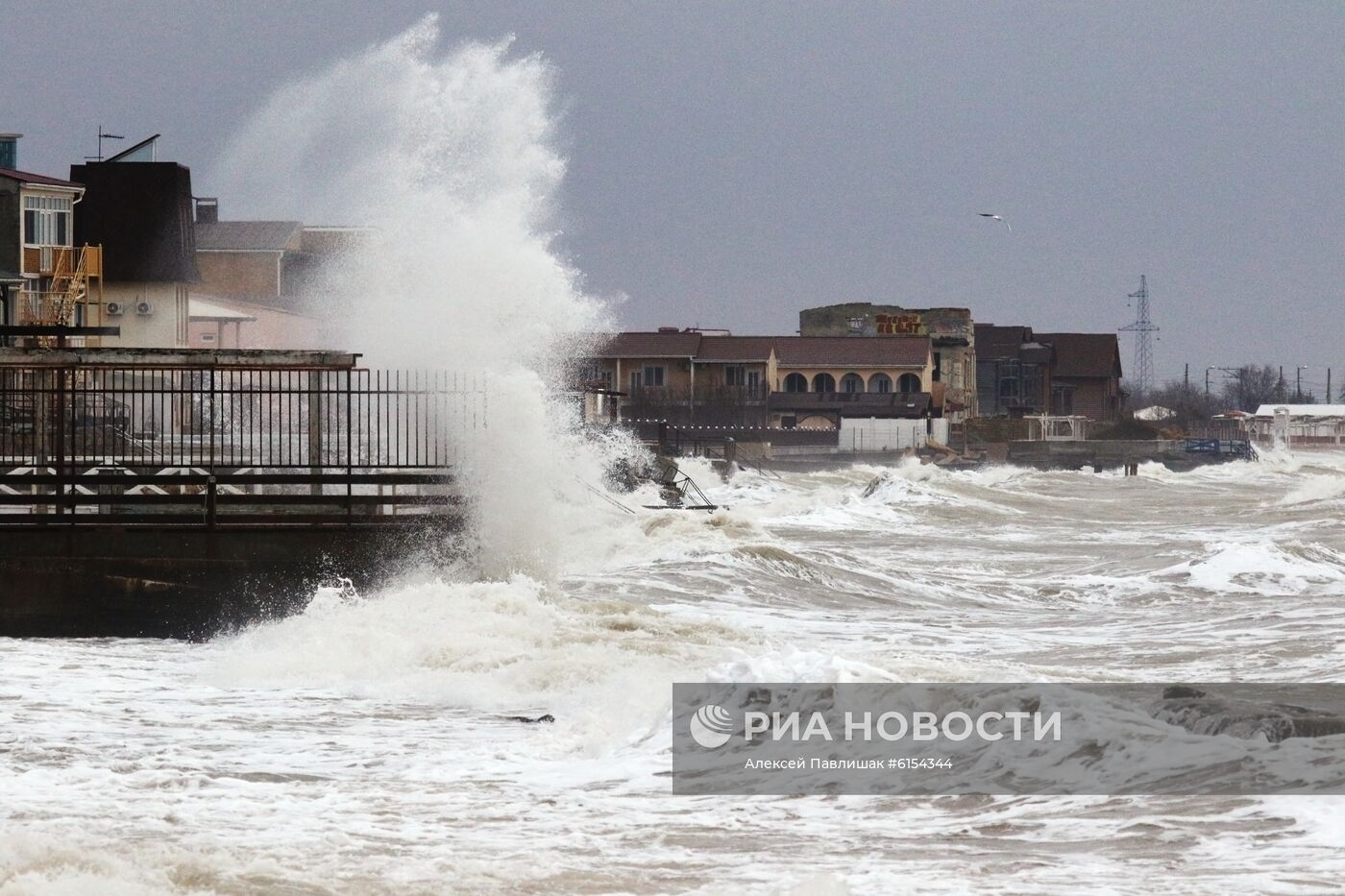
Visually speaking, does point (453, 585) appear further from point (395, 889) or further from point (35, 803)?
point (395, 889)

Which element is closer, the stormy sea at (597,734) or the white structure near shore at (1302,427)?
the stormy sea at (597,734)

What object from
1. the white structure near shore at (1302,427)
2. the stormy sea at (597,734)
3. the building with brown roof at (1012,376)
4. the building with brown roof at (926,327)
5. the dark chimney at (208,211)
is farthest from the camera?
the white structure near shore at (1302,427)

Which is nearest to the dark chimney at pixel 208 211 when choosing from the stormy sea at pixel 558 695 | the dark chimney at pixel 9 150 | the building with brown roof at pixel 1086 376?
the dark chimney at pixel 9 150

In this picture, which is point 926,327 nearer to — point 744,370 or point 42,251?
point 744,370

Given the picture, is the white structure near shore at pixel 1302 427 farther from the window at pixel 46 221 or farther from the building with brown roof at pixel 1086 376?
the window at pixel 46 221

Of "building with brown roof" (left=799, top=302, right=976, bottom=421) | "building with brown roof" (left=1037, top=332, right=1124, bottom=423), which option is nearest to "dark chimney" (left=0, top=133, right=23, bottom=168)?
"building with brown roof" (left=799, top=302, right=976, bottom=421)

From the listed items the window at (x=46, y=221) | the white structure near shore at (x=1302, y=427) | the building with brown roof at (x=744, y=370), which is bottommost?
the white structure near shore at (x=1302, y=427)

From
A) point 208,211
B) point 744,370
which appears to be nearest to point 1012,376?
point 744,370

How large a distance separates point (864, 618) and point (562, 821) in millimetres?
12368

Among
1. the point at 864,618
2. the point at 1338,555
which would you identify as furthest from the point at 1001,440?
the point at 864,618

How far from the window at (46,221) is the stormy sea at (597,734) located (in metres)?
26.6

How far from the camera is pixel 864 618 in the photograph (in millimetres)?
21453

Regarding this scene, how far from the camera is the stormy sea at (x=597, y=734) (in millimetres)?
8156

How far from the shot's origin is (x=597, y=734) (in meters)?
11.8
